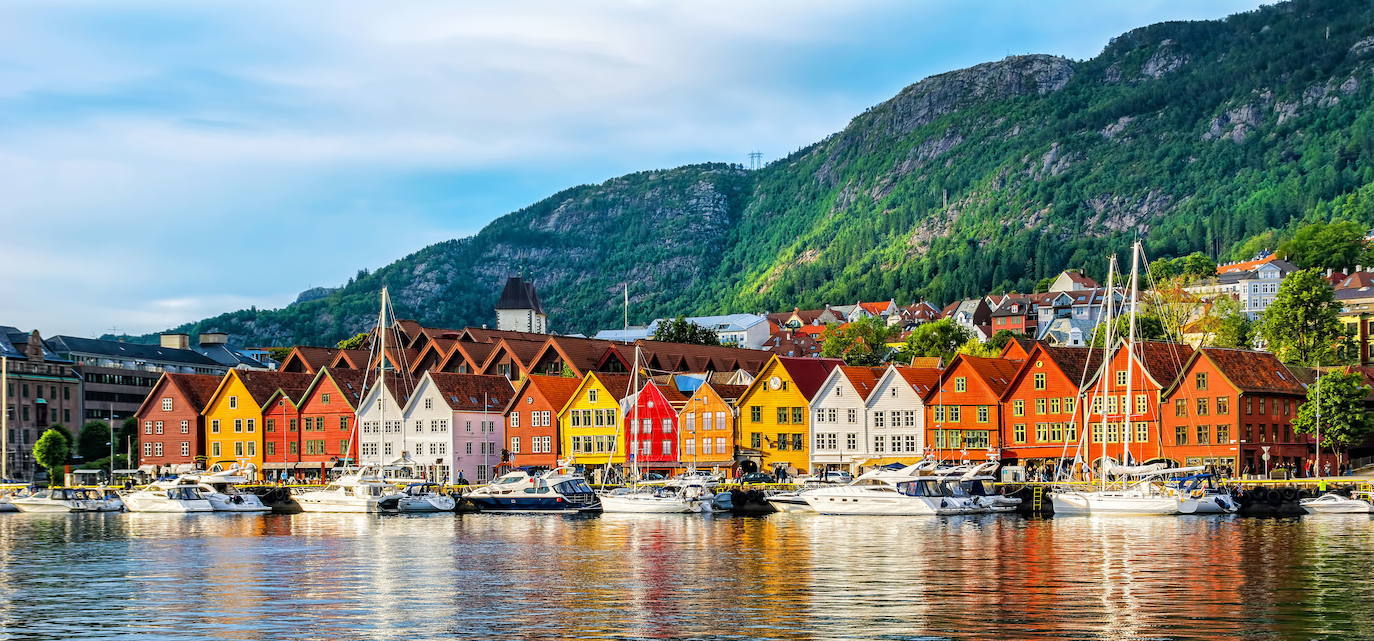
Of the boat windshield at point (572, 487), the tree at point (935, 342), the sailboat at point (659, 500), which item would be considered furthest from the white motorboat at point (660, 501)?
the tree at point (935, 342)

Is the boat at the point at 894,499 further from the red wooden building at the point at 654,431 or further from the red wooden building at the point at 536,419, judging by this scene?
the red wooden building at the point at 536,419

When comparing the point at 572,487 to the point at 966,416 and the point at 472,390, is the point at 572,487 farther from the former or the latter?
the point at 966,416

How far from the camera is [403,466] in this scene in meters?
120

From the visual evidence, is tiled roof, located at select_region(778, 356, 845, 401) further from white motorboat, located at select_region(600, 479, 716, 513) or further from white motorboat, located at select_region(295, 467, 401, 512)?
white motorboat, located at select_region(295, 467, 401, 512)

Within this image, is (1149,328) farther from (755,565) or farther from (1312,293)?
(755,565)

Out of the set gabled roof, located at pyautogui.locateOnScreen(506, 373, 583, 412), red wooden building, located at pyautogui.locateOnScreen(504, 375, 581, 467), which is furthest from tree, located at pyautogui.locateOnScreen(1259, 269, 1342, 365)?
red wooden building, located at pyautogui.locateOnScreen(504, 375, 581, 467)

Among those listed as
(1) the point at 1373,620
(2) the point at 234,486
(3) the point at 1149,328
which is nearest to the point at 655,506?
(2) the point at 234,486

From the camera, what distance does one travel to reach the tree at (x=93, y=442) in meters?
164

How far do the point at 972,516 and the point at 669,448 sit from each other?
4280 cm

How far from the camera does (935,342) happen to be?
17850cm

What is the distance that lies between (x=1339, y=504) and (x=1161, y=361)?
29.2 meters

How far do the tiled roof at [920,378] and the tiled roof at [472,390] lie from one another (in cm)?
3677

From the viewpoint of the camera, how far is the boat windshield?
10600 centimetres

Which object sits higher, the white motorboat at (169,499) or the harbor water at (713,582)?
the harbor water at (713,582)
